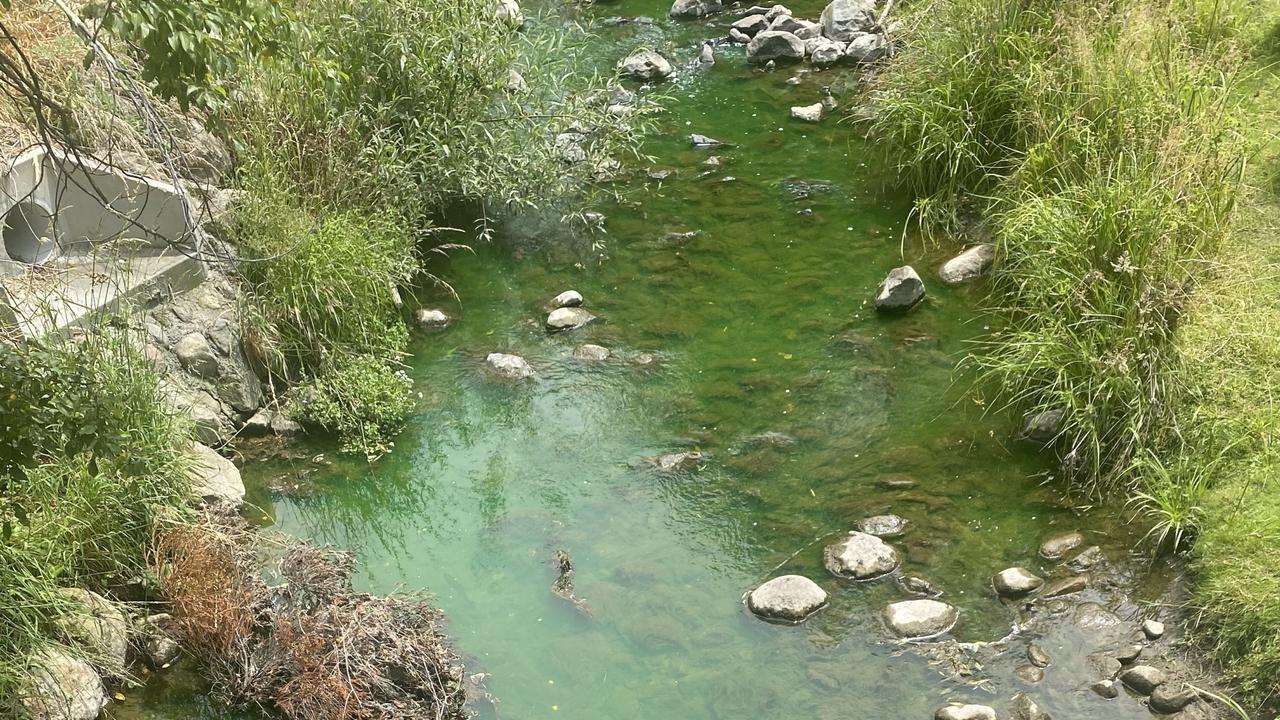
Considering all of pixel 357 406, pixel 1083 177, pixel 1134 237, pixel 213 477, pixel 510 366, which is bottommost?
pixel 510 366

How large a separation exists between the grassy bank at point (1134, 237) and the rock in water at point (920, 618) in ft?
3.15

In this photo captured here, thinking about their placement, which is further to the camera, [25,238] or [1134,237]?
[25,238]

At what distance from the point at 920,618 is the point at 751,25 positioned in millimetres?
6822

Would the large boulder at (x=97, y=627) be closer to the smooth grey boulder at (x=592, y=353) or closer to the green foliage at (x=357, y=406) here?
the green foliage at (x=357, y=406)

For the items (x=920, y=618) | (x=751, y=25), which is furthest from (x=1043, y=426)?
(x=751, y=25)

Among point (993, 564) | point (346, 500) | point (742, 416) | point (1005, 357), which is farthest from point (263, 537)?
point (1005, 357)

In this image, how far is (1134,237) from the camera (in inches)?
208

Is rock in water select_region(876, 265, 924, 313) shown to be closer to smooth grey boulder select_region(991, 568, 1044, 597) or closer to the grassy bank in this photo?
the grassy bank

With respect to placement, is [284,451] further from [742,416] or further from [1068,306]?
[1068,306]

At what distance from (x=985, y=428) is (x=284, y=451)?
3600 mm

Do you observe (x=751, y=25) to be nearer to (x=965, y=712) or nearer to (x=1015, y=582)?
(x=1015, y=582)

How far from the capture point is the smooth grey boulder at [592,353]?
663 centimetres

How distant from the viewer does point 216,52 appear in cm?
304

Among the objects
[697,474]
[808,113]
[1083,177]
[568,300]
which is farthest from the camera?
[808,113]
